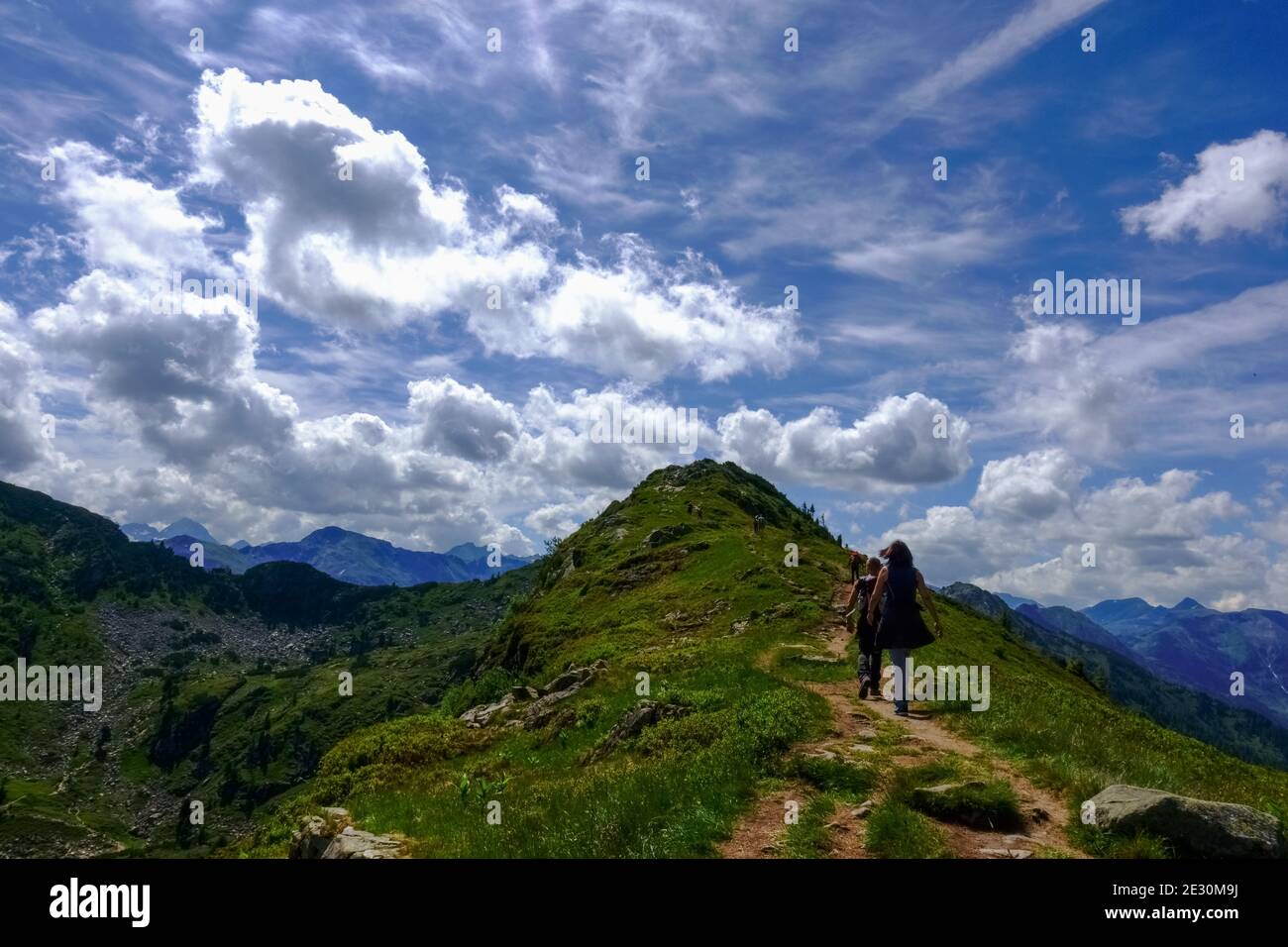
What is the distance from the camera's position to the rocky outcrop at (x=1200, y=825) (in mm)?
9719

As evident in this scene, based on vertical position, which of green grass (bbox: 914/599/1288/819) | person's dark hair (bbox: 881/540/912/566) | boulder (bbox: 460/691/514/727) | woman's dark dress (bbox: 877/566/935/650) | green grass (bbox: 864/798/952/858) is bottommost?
boulder (bbox: 460/691/514/727)

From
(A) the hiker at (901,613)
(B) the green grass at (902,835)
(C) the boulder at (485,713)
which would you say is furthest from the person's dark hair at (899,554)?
(C) the boulder at (485,713)

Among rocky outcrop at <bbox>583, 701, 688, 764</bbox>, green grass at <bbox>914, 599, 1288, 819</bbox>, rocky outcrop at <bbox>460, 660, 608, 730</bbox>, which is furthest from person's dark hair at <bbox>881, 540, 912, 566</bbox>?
rocky outcrop at <bbox>460, 660, 608, 730</bbox>

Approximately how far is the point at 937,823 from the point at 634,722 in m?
9.98

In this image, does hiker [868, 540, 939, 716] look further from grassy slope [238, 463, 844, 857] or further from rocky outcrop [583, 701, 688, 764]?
rocky outcrop [583, 701, 688, 764]

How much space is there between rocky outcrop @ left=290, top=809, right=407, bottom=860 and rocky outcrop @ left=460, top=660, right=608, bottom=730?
1053cm

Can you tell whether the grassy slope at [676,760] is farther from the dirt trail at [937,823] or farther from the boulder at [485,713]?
the boulder at [485,713]

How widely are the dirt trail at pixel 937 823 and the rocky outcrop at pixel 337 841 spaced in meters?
5.54

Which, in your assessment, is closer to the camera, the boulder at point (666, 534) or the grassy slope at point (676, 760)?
the grassy slope at point (676, 760)

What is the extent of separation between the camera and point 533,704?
28594 millimetres

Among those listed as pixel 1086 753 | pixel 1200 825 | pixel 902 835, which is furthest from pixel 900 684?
pixel 1200 825

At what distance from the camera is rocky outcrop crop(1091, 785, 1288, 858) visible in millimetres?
9719

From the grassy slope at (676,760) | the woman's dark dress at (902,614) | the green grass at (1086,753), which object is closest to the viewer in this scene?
the grassy slope at (676,760)
